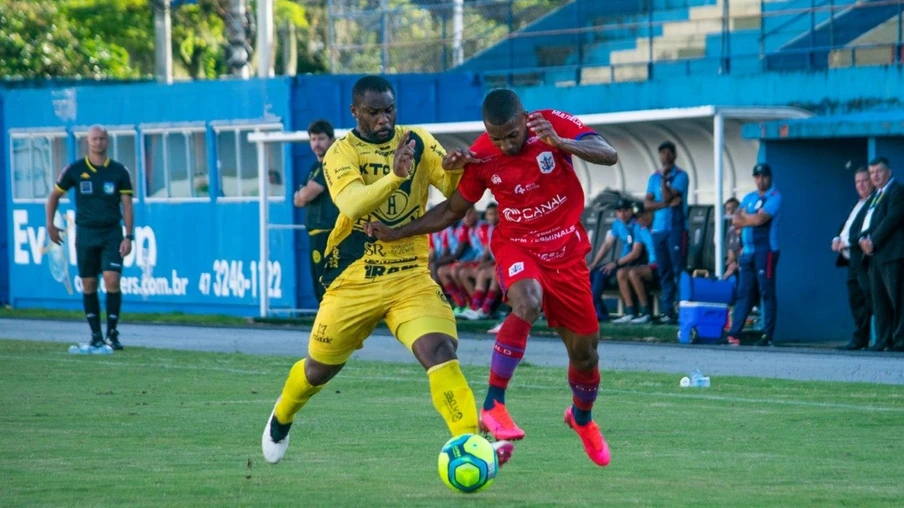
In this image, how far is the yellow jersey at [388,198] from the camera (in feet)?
27.3

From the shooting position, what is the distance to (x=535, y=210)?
28.4ft

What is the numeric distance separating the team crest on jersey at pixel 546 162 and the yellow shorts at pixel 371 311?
0.84 metres

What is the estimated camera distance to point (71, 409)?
11.8 meters

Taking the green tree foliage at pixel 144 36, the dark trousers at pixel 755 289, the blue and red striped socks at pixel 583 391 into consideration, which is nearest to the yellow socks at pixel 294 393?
the blue and red striped socks at pixel 583 391

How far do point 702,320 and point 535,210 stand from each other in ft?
33.4

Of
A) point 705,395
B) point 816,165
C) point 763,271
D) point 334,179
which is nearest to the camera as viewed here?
point 334,179

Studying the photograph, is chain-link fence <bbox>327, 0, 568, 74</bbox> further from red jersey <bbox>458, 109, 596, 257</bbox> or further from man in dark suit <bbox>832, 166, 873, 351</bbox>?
red jersey <bbox>458, 109, 596, 257</bbox>

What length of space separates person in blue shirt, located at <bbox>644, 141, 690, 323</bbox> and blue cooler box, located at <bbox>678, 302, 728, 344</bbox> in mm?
1499

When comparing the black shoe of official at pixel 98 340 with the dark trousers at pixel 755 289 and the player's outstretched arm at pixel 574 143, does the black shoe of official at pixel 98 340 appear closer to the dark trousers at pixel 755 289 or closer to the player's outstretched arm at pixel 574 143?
the dark trousers at pixel 755 289

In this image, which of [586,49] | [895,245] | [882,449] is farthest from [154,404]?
[586,49]

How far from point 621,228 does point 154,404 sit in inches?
392

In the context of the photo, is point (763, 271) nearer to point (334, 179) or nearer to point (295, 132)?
point (295, 132)

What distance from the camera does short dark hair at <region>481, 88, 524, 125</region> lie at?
8.33 meters

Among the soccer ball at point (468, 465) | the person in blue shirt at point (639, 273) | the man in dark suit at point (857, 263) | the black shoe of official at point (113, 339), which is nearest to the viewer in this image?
the soccer ball at point (468, 465)
